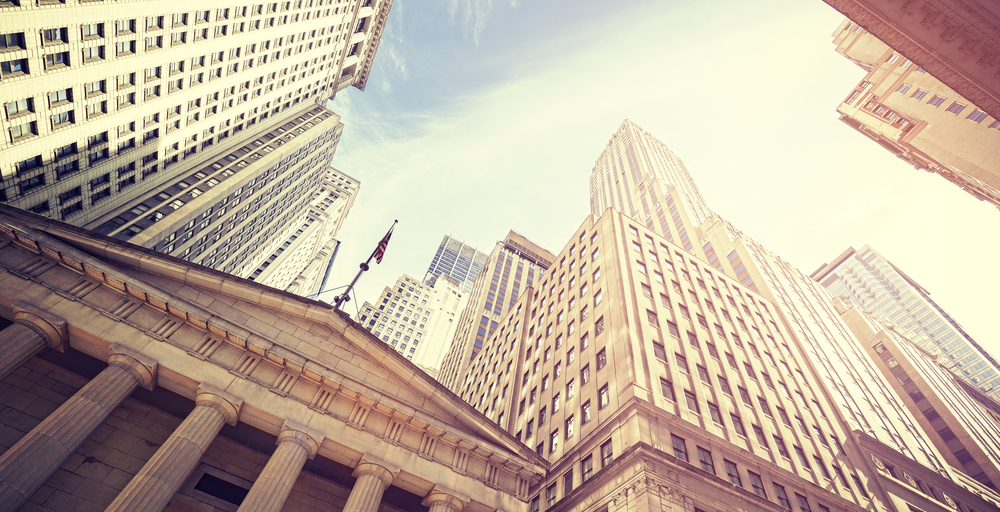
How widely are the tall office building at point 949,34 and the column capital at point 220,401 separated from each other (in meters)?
35.0

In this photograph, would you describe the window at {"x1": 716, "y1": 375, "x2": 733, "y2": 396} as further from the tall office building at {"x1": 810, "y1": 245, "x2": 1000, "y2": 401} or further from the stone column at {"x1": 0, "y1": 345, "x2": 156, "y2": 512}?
the tall office building at {"x1": 810, "y1": 245, "x2": 1000, "y2": 401}

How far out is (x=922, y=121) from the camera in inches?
1845

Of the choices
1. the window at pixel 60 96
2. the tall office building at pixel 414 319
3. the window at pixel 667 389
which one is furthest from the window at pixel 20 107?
the tall office building at pixel 414 319

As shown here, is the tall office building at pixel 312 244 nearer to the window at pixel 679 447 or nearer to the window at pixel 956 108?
the window at pixel 679 447

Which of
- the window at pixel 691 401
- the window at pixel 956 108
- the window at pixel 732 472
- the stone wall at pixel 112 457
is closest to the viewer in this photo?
the stone wall at pixel 112 457

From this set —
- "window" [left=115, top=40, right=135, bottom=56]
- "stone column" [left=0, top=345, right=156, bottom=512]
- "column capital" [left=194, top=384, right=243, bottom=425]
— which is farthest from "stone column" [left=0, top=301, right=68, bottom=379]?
"window" [left=115, top=40, right=135, bottom=56]

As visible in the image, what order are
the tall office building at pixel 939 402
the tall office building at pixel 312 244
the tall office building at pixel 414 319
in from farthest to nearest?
the tall office building at pixel 414 319
the tall office building at pixel 312 244
the tall office building at pixel 939 402

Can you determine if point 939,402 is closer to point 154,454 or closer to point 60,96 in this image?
point 154,454

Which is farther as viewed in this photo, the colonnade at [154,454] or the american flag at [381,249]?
the american flag at [381,249]

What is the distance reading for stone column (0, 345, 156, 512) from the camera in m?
14.3

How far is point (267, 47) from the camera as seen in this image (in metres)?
56.7

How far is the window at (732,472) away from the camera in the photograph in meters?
27.6

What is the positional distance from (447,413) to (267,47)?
55.0 metres

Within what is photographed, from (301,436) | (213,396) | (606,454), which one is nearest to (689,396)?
(606,454)
